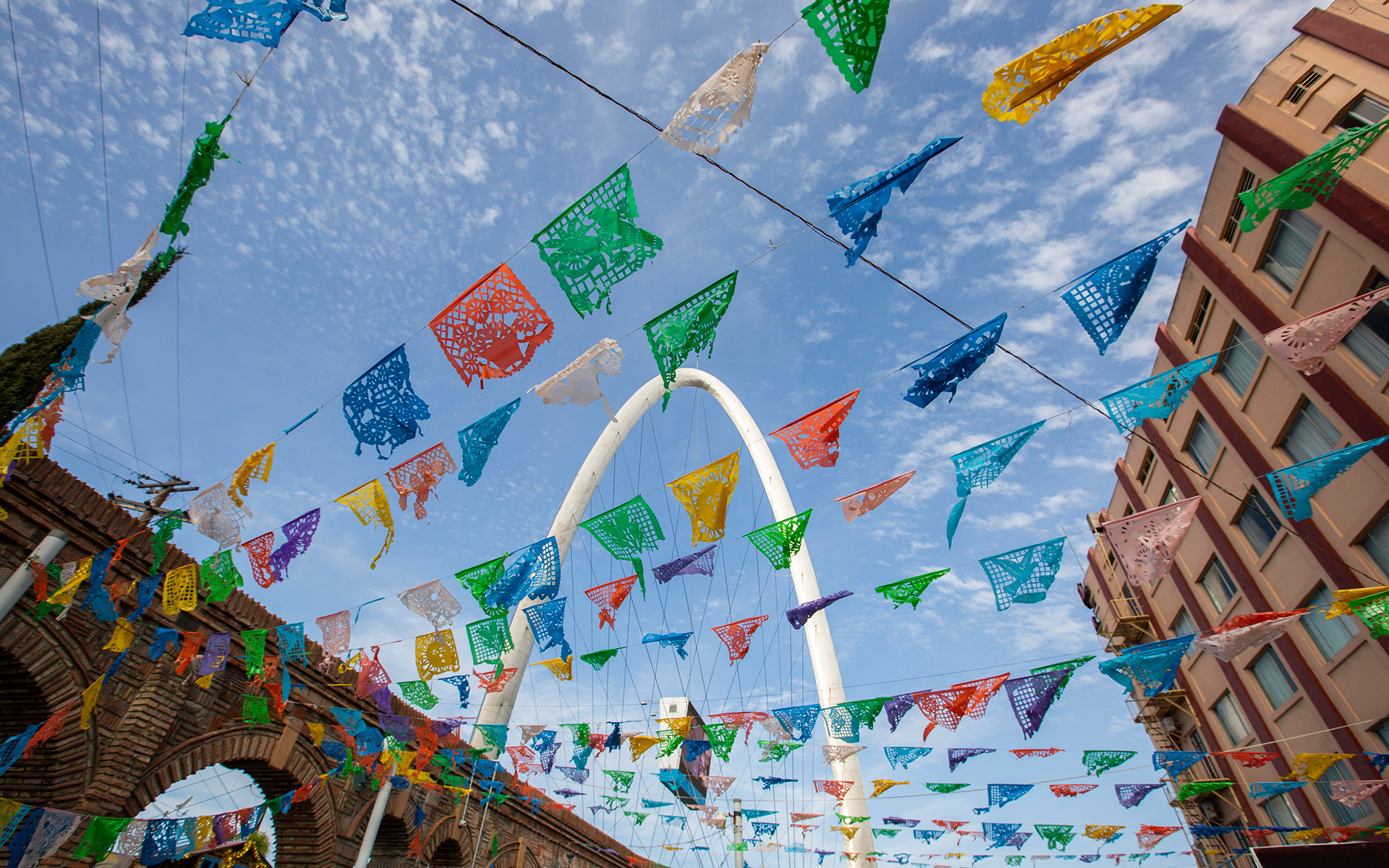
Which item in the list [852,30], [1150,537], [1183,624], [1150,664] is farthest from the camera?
[1183,624]

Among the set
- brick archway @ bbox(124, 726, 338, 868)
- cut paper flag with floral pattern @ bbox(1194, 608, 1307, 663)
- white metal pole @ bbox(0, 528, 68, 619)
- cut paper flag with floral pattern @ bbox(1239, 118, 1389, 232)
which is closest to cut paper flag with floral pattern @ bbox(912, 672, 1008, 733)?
cut paper flag with floral pattern @ bbox(1194, 608, 1307, 663)

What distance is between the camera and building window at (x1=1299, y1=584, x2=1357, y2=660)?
12720 mm

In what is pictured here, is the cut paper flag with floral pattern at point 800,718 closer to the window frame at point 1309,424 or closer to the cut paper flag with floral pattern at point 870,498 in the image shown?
the cut paper flag with floral pattern at point 870,498

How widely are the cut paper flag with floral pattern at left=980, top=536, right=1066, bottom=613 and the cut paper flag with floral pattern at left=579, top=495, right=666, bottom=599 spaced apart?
199 inches

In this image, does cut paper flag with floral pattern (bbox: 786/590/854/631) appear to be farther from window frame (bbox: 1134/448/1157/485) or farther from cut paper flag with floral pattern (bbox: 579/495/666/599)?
window frame (bbox: 1134/448/1157/485)

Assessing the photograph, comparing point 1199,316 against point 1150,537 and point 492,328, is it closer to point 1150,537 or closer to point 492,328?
point 1150,537

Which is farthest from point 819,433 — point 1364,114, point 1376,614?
point 1364,114

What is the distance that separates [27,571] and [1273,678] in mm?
23921

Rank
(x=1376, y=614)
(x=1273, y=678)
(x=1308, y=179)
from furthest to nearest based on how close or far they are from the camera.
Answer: (x=1273, y=678) → (x=1376, y=614) → (x=1308, y=179)

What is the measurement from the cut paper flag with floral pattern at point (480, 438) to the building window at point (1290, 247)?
15.1 m

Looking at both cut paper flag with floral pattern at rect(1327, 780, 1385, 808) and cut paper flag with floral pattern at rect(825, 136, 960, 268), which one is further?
cut paper flag with floral pattern at rect(1327, 780, 1385, 808)

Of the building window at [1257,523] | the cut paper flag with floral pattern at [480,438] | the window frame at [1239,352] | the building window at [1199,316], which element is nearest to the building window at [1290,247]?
the window frame at [1239,352]

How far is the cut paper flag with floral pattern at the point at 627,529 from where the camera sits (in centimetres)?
1018

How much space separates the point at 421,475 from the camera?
9.81 m
